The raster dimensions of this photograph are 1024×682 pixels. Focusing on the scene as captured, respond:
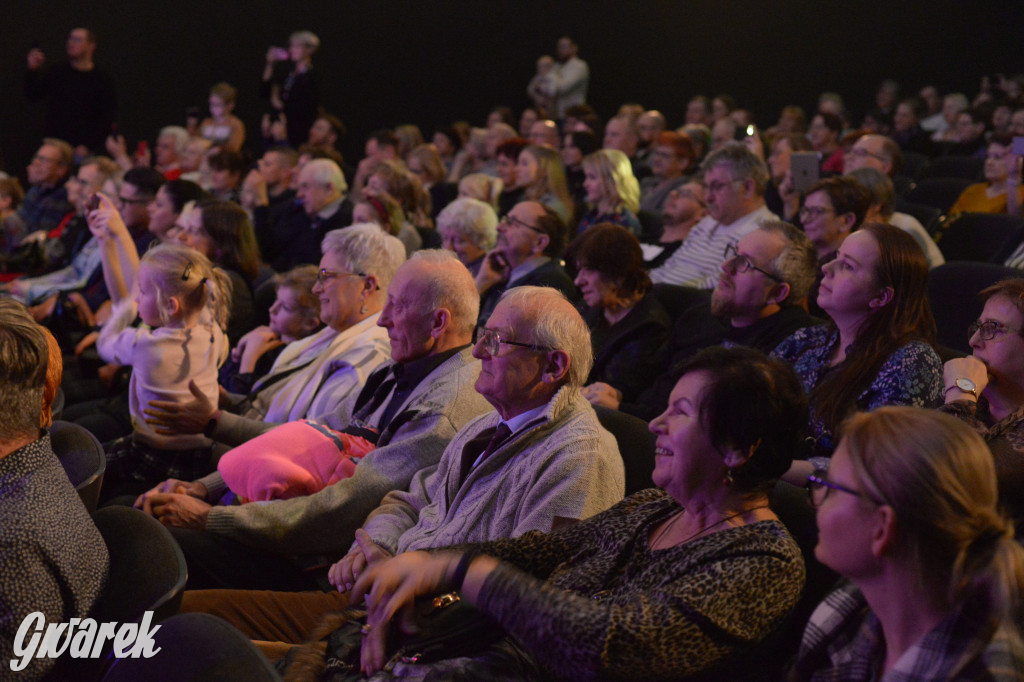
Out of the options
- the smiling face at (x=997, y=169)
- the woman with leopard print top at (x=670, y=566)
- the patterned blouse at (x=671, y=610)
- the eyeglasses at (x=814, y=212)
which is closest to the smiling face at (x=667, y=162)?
the smiling face at (x=997, y=169)

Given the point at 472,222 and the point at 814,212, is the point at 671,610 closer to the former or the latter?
the point at 814,212

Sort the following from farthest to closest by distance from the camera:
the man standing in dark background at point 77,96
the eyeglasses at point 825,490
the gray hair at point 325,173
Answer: the man standing in dark background at point 77,96 < the gray hair at point 325,173 < the eyeglasses at point 825,490

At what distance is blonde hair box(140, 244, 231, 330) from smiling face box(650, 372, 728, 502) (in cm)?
192

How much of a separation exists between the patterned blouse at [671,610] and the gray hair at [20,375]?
2.71ft

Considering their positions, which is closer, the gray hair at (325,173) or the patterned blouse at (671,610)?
the patterned blouse at (671,610)

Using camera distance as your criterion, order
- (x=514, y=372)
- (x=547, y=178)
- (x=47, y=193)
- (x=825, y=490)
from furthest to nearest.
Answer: (x=47, y=193)
(x=547, y=178)
(x=514, y=372)
(x=825, y=490)

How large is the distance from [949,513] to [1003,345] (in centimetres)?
116

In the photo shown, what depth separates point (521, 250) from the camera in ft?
13.1

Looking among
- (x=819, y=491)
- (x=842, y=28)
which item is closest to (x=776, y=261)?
(x=819, y=491)

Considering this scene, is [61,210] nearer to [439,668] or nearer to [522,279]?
[522,279]

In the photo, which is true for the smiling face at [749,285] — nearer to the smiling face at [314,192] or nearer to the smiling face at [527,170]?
the smiling face at [527,170]

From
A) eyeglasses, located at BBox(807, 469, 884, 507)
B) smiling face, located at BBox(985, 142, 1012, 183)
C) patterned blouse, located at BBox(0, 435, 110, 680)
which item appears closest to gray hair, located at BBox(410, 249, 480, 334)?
patterned blouse, located at BBox(0, 435, 110, 680)

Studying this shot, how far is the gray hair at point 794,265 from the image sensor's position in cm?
292

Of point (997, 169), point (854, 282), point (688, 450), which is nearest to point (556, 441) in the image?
point (688, 450)
